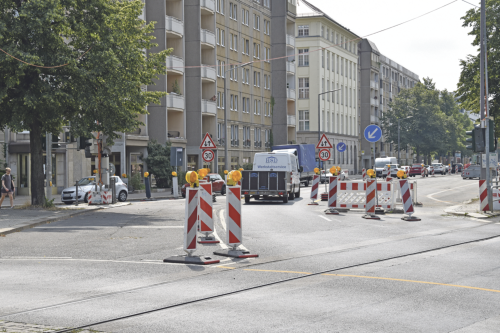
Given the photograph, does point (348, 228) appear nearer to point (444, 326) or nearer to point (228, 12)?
point (444, 326)

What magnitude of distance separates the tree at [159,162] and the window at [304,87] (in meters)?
43.7

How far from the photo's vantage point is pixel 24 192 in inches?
1703

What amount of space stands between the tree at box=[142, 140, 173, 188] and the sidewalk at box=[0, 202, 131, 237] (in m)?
23.4

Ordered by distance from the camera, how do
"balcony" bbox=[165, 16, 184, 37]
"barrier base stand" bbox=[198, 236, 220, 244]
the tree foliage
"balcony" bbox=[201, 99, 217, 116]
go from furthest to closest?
the tree foliage < "balcony" bbox=[201, 99, 217, 116] < "balcony" bbox=[165, 16, 184, 37] < "barrier base stand" bbox=[198, 236, 220, 244]

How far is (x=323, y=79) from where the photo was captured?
94.6 meters

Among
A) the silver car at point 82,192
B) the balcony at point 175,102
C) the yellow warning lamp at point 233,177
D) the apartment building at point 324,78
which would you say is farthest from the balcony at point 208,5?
the yellow warning lamp at point 233,177

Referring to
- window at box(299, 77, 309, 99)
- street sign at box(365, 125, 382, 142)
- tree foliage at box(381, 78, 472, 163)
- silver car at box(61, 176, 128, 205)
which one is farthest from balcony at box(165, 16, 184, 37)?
tree foliage at box(381, 78, 472, 163)

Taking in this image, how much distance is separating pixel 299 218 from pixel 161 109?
114 feet

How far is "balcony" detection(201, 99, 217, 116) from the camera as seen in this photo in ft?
200

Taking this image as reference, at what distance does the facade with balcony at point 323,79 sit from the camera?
9275 centimetres

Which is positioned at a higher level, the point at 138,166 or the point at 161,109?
the point at 161,109

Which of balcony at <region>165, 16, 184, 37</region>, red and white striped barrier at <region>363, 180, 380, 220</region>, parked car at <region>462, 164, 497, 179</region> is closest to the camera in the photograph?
red and white striped barrier at <region>363, 180, 380, 220</region>

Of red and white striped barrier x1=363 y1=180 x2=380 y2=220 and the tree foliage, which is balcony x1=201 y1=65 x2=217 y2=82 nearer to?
red and white striped barrier x1=363 y1=180 x2=380 y2=220

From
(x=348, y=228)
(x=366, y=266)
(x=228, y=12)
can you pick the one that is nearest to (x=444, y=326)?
(x=366, y=266)
